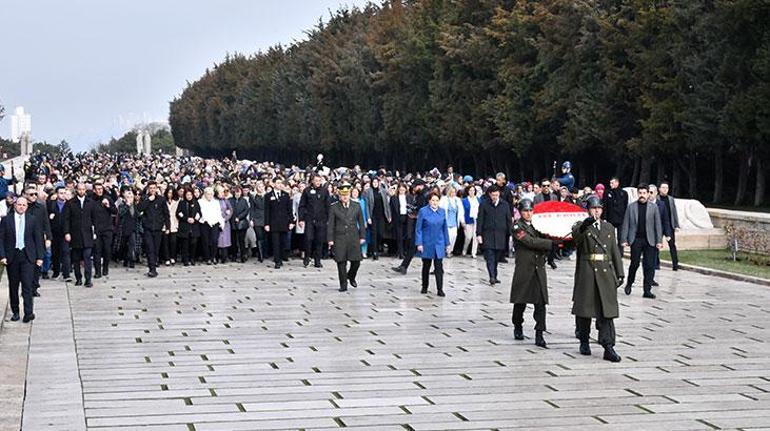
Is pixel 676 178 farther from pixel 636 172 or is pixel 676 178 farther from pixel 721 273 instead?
pixel 721 273

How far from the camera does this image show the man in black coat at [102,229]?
2472 cm

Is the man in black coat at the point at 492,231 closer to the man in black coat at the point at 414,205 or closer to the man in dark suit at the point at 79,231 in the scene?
the man in black coat at the point at 414,205

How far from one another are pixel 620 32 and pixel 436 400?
4070 cm

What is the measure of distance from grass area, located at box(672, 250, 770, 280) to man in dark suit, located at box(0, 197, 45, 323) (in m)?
12.5

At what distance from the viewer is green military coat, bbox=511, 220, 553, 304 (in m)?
15.9

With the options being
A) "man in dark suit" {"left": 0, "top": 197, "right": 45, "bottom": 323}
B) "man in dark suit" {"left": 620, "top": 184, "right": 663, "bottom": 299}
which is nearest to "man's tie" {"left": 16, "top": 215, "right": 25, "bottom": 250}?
"man in dark suit" {"left": 0, "top": 197, "right": 45, "bottom": 323}

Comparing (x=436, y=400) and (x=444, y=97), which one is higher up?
(x=444, y=97)

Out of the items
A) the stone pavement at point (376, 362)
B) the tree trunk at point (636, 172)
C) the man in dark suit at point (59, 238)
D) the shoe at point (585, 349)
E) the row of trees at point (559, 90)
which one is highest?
the row of trees at point (559, 90)

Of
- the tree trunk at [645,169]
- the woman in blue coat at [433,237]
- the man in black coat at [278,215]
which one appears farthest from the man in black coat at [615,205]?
the tree trunk at [645,169]

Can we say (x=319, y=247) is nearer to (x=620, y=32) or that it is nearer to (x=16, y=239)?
(x=16, y=239)

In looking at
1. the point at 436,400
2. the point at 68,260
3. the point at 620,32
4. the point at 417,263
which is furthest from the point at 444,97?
the point at 436,400

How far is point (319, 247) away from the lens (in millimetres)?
27594

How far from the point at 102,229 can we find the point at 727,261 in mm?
12172

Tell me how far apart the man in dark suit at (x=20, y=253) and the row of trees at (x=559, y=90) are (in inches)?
1092
